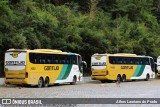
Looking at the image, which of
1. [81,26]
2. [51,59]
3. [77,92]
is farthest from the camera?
[81,26]

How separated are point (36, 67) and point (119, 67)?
42.6ft

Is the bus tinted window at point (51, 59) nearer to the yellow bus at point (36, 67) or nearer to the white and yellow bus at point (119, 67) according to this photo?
the yellow bus at point (36, 67)

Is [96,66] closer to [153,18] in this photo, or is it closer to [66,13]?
[66,13]

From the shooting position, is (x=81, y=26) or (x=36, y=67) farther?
(x=81, y=26)

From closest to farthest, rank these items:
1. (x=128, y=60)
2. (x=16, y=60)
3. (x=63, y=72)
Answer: (x=16, y=60) < (x=63, y=72) < (x=128, y=60)

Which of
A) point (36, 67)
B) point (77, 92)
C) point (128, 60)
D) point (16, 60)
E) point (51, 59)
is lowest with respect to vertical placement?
point (77, 92)

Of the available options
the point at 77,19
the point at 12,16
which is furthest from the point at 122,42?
the point at 12,16

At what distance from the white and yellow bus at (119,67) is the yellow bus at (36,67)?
5.05 m

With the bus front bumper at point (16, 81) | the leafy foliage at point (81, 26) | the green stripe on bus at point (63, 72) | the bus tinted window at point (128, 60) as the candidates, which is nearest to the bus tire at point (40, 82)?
the bus front bumper at point (16, 81)

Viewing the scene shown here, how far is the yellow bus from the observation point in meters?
30.8

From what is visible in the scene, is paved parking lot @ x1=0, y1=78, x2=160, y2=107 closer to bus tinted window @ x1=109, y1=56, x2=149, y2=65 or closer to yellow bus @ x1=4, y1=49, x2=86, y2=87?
yellow bus @ x1=4, y1=49, x2=86, y2=87

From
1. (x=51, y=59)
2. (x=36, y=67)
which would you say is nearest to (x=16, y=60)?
(x=36, y=67)

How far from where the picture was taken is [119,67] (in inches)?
1672

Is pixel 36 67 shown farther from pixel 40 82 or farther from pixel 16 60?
pixel 16 60
